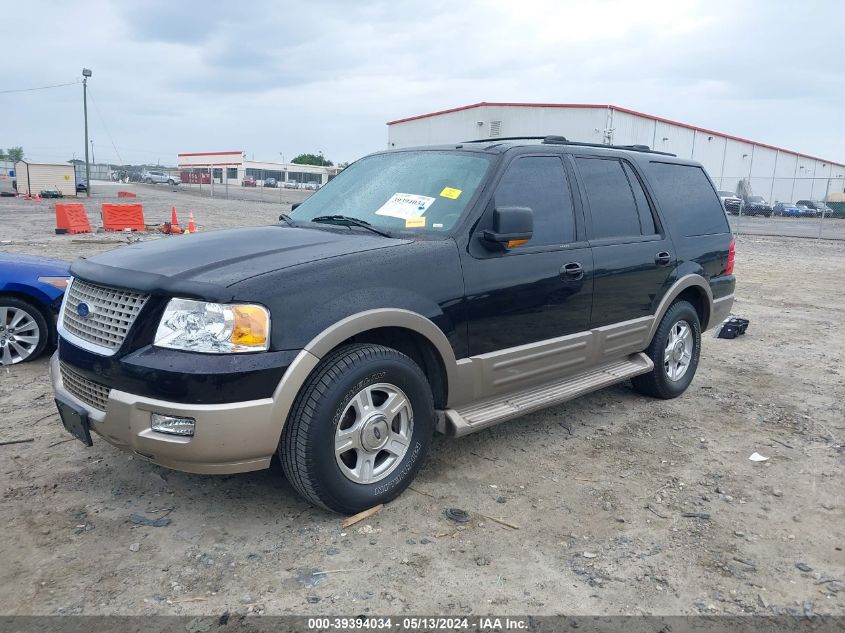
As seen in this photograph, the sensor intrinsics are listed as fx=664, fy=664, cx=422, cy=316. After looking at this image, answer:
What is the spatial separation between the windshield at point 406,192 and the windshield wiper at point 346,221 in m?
0.05

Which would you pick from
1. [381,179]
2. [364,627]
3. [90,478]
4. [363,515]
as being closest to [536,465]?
[363,515]

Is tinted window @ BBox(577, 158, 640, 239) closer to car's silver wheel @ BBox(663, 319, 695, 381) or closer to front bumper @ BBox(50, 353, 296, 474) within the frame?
car's silver wheel @ BBox(663, 319, 695, 381)


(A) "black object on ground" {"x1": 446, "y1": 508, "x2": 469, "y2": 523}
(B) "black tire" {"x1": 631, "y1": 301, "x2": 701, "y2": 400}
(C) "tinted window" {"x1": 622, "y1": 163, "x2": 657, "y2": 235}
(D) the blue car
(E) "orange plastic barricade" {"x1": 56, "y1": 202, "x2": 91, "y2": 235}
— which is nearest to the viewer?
(A) "black object on ground" {"x1": 446, "y1": 508, "x2": 469, "y2": 523}

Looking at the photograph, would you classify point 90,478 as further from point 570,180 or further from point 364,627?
point 570,180

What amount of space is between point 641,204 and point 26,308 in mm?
5074

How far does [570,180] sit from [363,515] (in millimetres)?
2552

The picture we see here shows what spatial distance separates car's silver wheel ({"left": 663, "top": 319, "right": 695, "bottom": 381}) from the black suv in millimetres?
212

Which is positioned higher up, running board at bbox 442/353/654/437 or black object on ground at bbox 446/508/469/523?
running board at bbox 442/353/654/437

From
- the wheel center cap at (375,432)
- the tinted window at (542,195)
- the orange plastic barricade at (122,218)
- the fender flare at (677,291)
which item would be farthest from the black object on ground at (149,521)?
the orange plastic barricade at (122,218)

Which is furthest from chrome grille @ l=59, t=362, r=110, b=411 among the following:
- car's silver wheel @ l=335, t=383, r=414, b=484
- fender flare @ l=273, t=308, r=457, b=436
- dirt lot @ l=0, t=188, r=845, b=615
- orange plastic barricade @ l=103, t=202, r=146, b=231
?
orange plastic barricade @ l=103, t=202, r=146, b=231

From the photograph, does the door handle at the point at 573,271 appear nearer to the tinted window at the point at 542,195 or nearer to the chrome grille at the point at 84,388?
the tinted window at the point at 542,195

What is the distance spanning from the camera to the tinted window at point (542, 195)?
4.05 m

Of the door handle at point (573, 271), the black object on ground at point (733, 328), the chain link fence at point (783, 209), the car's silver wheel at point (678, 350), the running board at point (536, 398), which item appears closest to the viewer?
the running board at point (536, 398)

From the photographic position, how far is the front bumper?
112 inches
